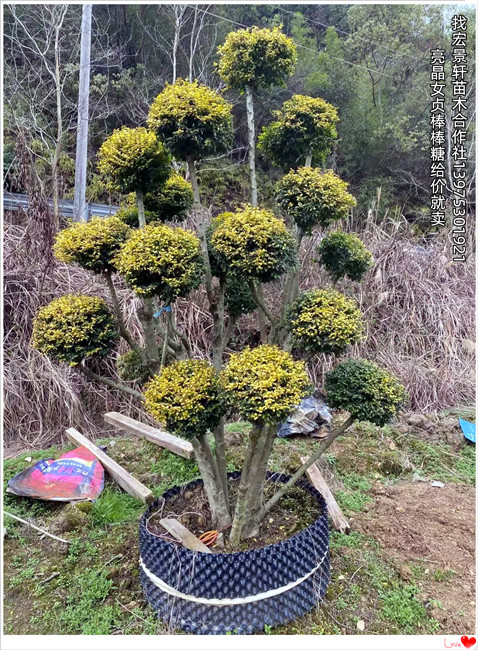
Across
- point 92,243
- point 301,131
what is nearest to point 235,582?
point 92,243

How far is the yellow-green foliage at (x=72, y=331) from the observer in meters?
1.90

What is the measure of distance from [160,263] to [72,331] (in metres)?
0.52

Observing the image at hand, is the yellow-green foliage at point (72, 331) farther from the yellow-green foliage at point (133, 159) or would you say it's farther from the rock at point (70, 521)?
the rock at point (70, 521)

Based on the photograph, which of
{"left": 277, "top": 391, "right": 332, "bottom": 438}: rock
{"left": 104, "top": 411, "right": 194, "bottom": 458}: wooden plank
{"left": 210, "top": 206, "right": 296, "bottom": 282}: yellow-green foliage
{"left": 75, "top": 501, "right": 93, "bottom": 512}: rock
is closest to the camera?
{"left": 210, "top": 206, "right": 296, "bottom": 282}: yellow-green foliage

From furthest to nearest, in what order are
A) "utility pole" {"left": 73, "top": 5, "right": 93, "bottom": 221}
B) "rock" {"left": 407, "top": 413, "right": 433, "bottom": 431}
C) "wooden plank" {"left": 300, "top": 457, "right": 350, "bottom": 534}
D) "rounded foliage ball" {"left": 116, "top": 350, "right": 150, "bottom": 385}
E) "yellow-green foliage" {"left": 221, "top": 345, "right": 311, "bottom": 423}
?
"utility pole" {"left": 73, "top": 5, "right": 93, "bottom": 221} < "rock" {"left": 407, "top": 413, "right": 433, "bottom": 431} < "wooden plank" {"left": 300, "top": 457, "right": 350, "bottom": 534} < "rounded foliage ball" {"left": 116, "top": 350, "right": 150, "bottom": 385} < "yellow-green foliage" {"left": 221, "top": 345, "right": 311, "bottom": 423}

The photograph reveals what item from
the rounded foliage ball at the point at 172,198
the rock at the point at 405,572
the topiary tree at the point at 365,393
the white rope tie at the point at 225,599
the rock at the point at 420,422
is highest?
the rounded foliage ball at the point at 172,198

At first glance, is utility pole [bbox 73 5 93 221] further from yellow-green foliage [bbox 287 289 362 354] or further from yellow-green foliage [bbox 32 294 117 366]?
yellow-green foliage [bbox 287 289 362 354]

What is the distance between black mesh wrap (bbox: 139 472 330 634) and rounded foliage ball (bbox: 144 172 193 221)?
4.94 ft

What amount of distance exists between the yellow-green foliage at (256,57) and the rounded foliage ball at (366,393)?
55.3 inches

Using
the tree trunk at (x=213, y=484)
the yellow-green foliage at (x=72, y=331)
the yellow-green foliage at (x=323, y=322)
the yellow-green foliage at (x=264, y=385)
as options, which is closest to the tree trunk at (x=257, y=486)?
the tree trunk at (x=213, y=484)

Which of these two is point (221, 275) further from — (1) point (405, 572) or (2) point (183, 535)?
(1) point (405, 572)

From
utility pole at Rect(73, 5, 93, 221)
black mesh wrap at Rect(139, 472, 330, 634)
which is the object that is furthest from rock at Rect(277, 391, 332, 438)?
utility pole at Rect(73, 5, 93, 221)

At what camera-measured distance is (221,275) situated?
2.09 meters

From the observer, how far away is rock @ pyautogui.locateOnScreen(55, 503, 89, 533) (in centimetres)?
250
